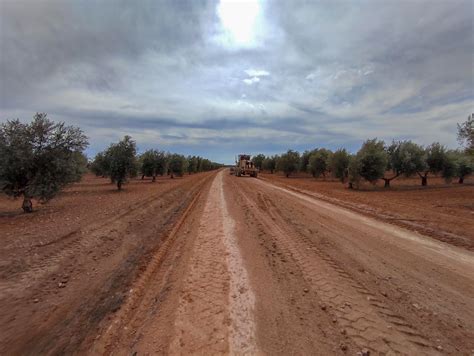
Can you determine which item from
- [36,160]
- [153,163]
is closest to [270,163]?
[153,163]

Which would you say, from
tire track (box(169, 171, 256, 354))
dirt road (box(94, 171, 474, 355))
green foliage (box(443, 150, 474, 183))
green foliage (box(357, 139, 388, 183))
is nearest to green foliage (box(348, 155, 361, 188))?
green foliage (box(357, 139, 388, 183))

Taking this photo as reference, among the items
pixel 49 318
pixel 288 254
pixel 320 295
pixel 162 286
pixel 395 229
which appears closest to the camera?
pixel 49 318

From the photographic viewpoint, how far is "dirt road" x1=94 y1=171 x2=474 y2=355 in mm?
3125

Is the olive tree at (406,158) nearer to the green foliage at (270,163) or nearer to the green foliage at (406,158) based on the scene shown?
the green foliage at (406,158)

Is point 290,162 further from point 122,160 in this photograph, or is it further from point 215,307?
point 215,307

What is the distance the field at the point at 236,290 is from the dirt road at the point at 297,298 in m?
0.02

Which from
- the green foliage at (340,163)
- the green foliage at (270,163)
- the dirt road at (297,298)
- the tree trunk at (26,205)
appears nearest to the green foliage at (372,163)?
the green foliage at (340,163)

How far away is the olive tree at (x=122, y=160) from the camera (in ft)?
89.5

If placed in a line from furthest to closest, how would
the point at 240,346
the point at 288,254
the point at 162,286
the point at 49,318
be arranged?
the point at 288,254, the point at 162,286, the point at 49,318, the point at 240,346

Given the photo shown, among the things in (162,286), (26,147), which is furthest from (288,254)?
(26,147)

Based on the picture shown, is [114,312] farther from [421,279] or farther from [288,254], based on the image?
[421,279]

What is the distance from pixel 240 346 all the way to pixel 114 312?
197 cm

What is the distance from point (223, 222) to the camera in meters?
9.72

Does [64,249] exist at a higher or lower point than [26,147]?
lower
